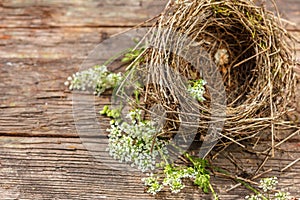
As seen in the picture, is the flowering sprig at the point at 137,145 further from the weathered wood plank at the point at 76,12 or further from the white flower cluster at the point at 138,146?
the weathered wood plank at the point at 76,12

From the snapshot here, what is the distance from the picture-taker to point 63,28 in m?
1.64

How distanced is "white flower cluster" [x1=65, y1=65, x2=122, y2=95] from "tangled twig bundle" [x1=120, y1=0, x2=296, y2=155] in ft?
0.48

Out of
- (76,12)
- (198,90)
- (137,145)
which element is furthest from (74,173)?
(76,12)

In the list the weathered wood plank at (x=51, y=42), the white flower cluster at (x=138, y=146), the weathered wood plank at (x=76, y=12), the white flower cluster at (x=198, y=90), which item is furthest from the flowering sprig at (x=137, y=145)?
the weathered wood plank at (x=76, y=12)

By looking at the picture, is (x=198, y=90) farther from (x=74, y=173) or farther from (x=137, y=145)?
(x=74, y=173)

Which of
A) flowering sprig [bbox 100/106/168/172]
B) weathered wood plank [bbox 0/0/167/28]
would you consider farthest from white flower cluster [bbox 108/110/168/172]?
weathered wood plank [bbox 0/0/167/28]

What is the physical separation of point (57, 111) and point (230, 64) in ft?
1.73

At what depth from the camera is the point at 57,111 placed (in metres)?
1.41

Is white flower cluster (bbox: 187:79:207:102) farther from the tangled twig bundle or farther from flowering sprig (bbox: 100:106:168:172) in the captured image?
flowering sprig (bbox: 100:106:168:172)

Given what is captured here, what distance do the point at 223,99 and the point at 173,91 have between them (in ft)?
0.55

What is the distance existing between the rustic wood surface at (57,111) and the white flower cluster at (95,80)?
4 centimetres

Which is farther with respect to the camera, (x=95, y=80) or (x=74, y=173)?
(x=95, y=80)

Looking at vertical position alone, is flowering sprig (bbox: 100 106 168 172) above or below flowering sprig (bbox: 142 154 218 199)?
above

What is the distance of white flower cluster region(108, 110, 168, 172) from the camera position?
1.27 metres
